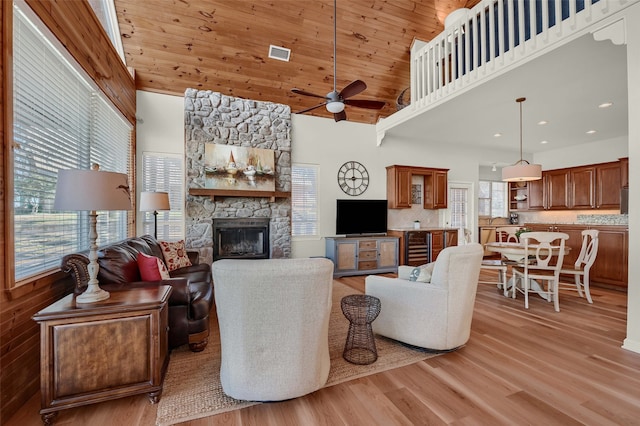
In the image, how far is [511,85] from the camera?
3844 millimetres

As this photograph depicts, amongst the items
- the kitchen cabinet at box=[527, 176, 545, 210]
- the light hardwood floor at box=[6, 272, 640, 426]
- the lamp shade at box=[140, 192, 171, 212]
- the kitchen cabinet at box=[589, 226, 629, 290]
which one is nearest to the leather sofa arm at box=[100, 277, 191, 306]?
the light hardwood floor at box=[6, 272, 640, 426]

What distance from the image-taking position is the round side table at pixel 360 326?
244 centimetres

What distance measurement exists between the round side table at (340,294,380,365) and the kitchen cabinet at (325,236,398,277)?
2.92 meters

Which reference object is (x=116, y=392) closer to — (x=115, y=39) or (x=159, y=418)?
(x=159, y=418)

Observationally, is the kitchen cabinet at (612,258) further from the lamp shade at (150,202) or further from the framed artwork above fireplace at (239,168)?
the lamp shade at (150,202)

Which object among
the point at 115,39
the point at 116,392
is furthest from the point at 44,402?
the point at 115,39

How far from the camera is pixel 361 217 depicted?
20.3 ft

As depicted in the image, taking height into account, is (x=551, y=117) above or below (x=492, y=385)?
above

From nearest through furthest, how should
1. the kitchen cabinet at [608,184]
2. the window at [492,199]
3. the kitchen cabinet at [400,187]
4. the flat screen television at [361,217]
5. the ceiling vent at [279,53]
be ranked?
the ceiling vent at [279,53], the kitchen cabinet at [608,184], the flat screen television at [361,217], the kitchen cabinet at [400,187], the window at [492,199]

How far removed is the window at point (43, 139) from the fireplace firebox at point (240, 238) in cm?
236

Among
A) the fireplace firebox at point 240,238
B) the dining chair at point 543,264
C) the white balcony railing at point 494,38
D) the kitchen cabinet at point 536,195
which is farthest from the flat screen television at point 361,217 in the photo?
the kitchen cabinet at point 536,195

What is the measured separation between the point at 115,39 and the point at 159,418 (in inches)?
196

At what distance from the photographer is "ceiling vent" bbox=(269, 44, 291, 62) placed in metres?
4.88

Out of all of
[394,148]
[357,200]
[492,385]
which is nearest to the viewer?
[492,385]
